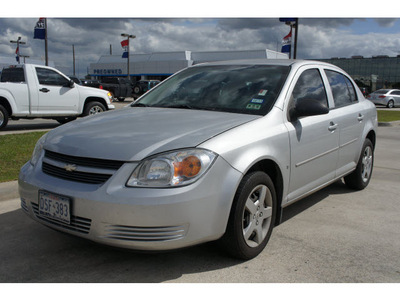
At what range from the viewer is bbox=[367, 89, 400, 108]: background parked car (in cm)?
2892

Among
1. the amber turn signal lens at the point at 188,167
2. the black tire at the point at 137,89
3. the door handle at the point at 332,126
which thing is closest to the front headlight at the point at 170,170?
the amber turn signal lens at the point at 188,167

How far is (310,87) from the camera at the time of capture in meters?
4.18

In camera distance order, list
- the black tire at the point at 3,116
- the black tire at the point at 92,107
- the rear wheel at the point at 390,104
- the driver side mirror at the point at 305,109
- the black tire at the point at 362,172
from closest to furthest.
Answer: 1. the driver side mirror at the point at 305,109
2. the black tire at the point at 362,172
3. the black tire at the point at 3,116
4. the black tire at the point at 92,107
5. the rear wheel at the point at 390,104

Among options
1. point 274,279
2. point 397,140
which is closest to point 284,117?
point 274,279

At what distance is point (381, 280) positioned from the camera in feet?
9.50

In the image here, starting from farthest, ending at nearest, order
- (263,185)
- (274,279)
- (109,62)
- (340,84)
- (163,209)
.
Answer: (109,62), (340,84), (263,185), (274,279), (163,209)

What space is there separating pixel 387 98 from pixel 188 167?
97.6 ft

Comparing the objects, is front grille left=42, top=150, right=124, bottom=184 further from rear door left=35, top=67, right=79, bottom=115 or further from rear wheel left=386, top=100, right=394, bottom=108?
rear wheel left=386, top=100, right=394, bottom=108

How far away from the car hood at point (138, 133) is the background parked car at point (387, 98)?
28.8m

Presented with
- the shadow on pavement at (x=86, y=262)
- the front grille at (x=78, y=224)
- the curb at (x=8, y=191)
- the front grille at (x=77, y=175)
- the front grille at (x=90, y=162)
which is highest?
the front grille at (x=90, y=162)

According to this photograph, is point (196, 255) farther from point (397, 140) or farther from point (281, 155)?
point (397, 140)

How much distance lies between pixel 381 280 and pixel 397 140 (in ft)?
29.9

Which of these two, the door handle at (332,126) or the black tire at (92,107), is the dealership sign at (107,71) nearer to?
the black tire at (92,107)

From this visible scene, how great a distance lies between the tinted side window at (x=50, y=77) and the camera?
10938 mm
